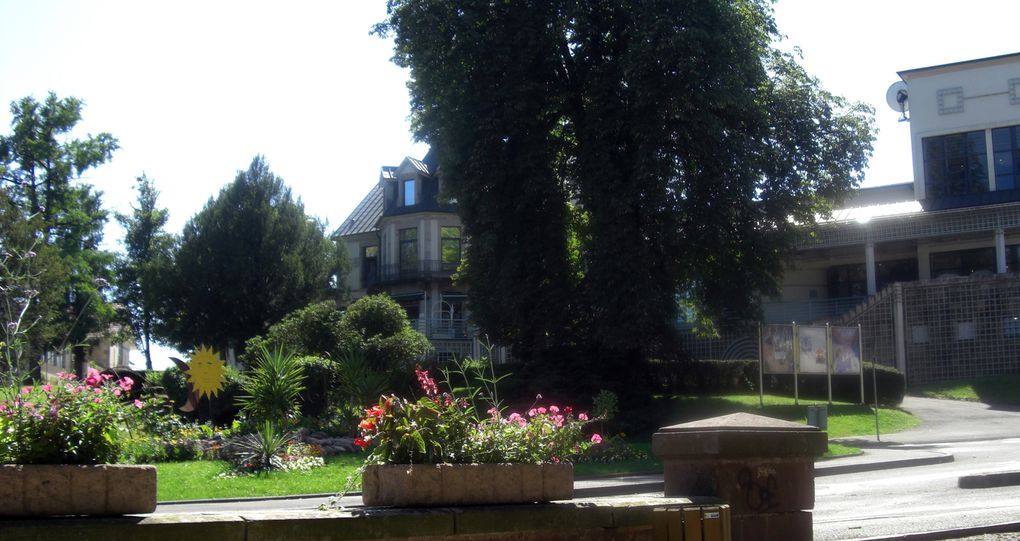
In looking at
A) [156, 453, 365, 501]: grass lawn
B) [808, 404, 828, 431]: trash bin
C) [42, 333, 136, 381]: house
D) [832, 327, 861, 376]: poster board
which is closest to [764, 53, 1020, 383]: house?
[832, 327, 861, 376]: poster board

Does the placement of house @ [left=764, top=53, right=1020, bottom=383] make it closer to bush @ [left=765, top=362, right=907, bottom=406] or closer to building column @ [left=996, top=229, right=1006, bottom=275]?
building column @ [left=996, top=229, right=1006, bottom=275]

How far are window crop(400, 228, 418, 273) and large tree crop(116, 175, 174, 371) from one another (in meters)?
13.2

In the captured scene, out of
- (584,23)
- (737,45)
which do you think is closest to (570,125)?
(584,23)

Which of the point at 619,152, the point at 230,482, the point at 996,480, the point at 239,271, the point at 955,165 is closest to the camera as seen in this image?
the point at 996,480

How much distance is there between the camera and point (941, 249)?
44938mm

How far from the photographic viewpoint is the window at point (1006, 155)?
4297 cm

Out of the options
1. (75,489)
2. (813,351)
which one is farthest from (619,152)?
(75,489)

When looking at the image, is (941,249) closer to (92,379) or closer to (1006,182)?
(1006,182)

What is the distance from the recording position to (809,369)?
2822cm

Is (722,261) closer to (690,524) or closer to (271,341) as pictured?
(271,341)

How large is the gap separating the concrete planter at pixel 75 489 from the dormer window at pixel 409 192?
52.5 metres

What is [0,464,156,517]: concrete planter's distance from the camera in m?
4.62

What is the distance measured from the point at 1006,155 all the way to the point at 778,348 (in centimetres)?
2136

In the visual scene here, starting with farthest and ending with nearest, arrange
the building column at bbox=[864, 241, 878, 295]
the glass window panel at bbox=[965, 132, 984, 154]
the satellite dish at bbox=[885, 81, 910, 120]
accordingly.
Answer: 1. the satellite dish at bbox=[885, 81, 910, 120]
2. the glass window panel at bbox=[965, 132, 984, 154]
3. the building column at bbox=[864, 241, 878, 295]
